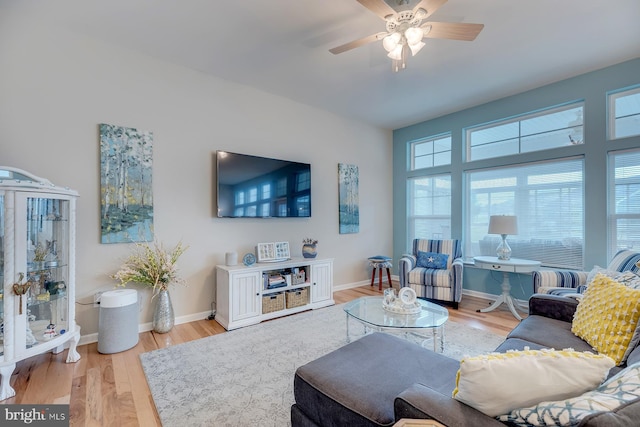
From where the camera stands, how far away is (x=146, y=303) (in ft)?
9.89

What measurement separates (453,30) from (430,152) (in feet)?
10.4

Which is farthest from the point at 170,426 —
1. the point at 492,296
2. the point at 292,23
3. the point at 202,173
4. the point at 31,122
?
the point at 492,296

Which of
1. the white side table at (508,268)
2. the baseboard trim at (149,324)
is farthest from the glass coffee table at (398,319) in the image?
the baseboard trim at (149,324)

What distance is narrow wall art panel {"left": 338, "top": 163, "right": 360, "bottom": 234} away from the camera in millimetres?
4739

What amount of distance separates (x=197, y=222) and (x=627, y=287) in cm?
366

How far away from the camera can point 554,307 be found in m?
2.15

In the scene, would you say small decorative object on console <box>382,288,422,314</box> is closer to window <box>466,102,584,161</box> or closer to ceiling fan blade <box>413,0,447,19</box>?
ceiling fan blade <box>413,0,447,19</box>

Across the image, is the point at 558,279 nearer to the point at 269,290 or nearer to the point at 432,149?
the point at 432,149

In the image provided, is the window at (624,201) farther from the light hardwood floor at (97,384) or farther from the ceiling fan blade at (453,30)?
the light hardwood floor at (97,384)

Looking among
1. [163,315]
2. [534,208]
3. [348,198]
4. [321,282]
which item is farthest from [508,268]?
[163,315]

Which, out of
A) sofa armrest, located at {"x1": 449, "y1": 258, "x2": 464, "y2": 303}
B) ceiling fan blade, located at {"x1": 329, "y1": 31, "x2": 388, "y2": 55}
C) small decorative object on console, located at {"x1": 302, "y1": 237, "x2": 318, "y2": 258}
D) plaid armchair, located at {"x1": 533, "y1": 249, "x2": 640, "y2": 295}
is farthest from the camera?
small decorative object on console, located at {"x1": 302, "y1": 237, "x2": 318, "y2": 258}

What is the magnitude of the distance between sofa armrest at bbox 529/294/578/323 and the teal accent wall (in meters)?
1.83

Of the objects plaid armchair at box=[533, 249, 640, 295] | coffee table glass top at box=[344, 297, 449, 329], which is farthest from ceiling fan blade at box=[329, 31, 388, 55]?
plaid armchair at box=[533, 249, 640, 295]

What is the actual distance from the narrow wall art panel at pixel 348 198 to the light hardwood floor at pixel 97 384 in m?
2.67
